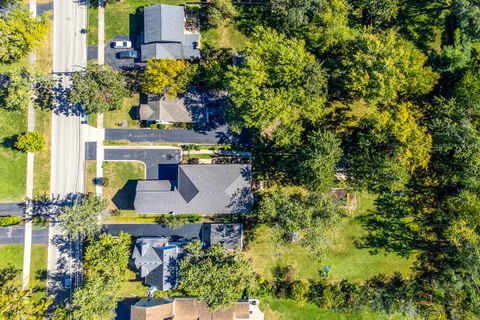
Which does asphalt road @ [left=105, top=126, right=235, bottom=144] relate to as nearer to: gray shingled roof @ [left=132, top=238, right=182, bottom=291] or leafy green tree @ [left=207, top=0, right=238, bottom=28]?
gray shingled roof @ [left=132, top=238, right=182, bottom=291]

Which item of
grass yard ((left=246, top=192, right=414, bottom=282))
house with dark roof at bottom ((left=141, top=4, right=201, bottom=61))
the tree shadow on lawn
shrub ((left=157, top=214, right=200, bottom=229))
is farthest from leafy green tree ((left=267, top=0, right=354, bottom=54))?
the tree shadow on lawn

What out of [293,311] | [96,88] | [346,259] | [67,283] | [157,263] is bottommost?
[293,311]

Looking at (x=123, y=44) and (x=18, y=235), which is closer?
(x=123, y=44)

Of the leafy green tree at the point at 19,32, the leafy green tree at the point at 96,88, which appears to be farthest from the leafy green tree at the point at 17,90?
the leafy green tree at the point at 96,88

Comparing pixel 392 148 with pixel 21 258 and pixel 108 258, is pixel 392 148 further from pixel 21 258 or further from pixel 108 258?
pixel 21 258

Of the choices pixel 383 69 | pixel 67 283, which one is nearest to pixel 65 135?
pixel 67 283

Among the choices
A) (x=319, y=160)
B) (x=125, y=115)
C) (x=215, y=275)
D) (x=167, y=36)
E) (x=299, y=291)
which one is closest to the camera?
(x=319, y=160)
